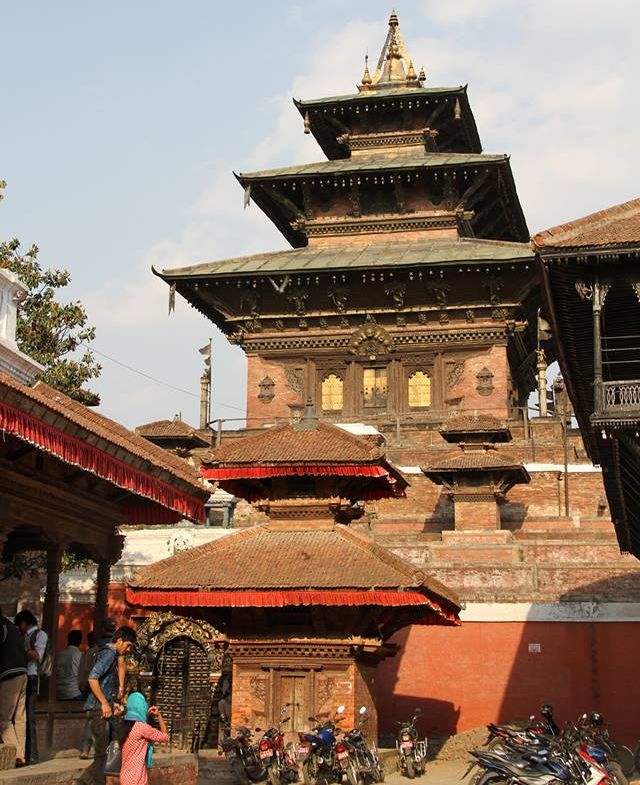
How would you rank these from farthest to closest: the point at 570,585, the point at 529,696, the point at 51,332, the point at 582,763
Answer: the point at 51,332, the point at 570,585, the point at 529,696, the point at 582,763

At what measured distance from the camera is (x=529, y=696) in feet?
71.5

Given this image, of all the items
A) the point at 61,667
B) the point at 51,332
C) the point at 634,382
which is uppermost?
the point at 51,332

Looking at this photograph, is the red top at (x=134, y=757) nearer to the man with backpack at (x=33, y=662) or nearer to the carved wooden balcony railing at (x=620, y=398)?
the man with backpack at (x=33, y=662)

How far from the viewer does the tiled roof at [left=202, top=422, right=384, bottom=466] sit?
63.3ft

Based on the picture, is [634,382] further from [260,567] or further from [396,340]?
[396,340]

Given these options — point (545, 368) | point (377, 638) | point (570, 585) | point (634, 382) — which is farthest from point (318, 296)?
point (634, 382)

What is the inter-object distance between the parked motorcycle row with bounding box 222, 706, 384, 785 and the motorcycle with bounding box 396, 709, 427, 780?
1.27m

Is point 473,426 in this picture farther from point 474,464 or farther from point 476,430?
point 474,464

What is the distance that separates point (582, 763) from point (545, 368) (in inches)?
997

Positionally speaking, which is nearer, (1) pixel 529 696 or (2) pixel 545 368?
(1) pixel 529 696

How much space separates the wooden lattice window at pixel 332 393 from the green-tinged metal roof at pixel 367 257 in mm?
3431

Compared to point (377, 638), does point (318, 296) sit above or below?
above

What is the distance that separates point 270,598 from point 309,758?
2.32 metres

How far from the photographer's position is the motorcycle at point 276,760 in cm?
1680
